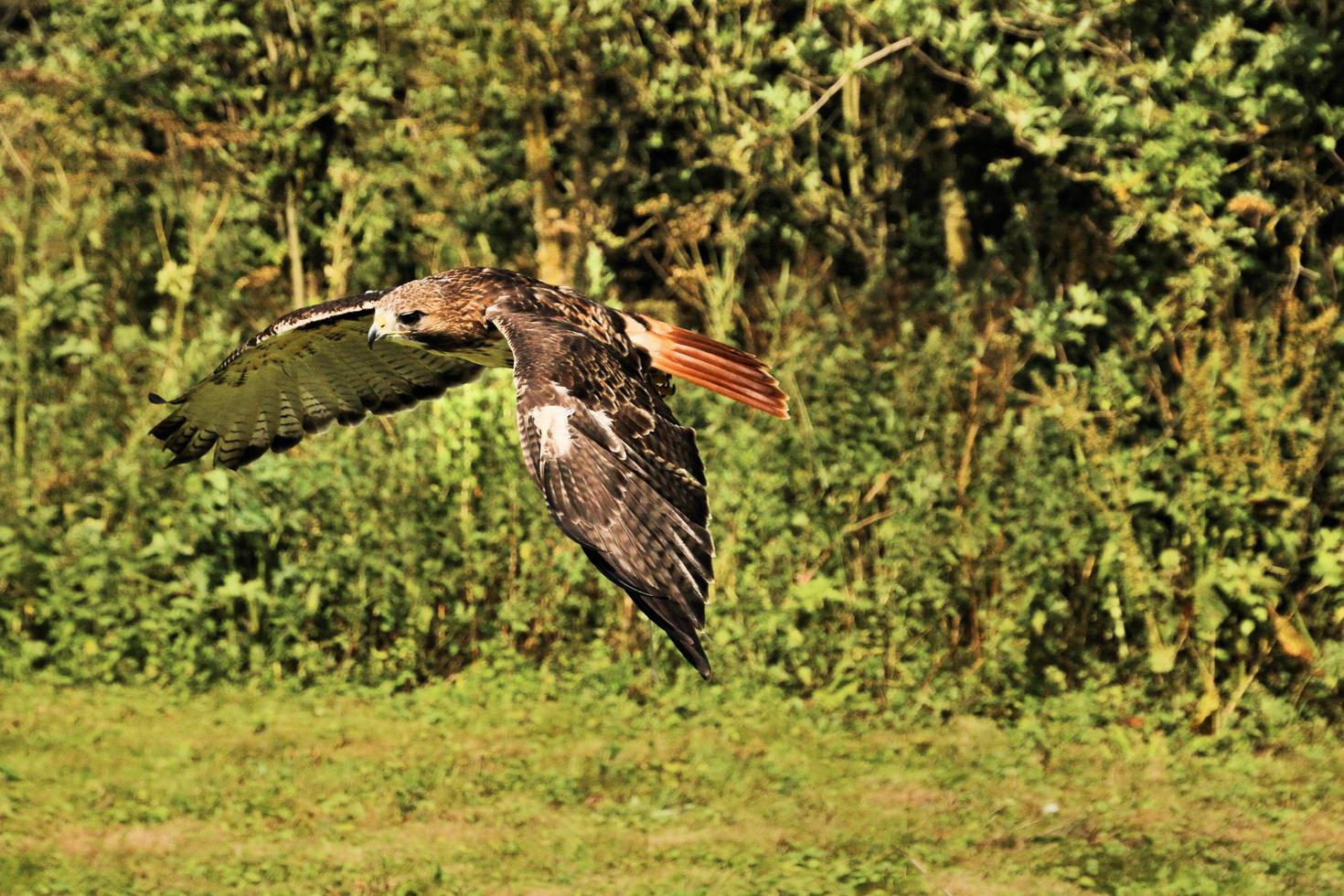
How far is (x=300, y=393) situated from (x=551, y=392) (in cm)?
222

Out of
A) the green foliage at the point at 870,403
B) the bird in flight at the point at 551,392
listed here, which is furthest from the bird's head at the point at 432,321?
the green foliage at the point at 870,403

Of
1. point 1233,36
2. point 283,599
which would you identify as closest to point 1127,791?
point 1233,36

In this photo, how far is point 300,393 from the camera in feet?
20.4

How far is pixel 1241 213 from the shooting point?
762cm

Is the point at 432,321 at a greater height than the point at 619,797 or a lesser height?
greater

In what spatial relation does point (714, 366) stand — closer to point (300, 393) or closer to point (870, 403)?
point (300, 393)

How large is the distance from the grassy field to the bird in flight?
1.54 meters

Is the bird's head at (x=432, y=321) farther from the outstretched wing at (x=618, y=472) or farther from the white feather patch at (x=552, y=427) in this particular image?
the white feather patch at (x=552, y=427)

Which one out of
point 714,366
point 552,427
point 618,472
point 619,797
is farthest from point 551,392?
point 619,797

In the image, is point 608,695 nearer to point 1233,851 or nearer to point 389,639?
point 389,639

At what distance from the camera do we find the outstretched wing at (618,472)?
382 centimetres

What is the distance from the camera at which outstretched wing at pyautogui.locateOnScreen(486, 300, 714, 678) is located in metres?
3.82

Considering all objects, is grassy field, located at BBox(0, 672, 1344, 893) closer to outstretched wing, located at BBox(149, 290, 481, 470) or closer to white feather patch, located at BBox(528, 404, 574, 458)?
outstretched wing, located at BBox(149, 290, 481, 470)

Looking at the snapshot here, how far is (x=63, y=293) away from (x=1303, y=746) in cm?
673
